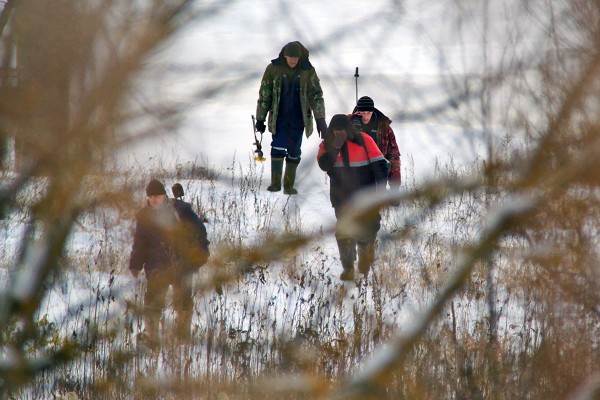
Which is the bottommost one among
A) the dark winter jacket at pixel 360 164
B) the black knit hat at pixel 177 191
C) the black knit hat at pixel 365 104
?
the black knit hat at pixel 177 191

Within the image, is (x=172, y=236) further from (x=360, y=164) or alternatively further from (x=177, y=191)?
(x=360, y=164)

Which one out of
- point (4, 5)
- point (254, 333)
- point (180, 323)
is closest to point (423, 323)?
point (180, 323)

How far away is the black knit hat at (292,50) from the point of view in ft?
3.84

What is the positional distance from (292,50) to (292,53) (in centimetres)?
1

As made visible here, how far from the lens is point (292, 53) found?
1.21 metres

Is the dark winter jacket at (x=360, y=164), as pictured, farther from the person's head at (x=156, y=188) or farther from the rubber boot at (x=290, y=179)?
the person's head at (x=156, y=188)

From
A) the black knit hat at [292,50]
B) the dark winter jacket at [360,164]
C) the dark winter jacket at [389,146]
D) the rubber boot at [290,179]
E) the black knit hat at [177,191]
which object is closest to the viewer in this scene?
the black knit hat at [292,50]

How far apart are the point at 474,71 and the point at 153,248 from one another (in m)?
0.82

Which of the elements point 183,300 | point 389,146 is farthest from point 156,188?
point 389,146

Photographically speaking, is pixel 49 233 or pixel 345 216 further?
pixel 49 233

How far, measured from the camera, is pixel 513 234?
126 cm

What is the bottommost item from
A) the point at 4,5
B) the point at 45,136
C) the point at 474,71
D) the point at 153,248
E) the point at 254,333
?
the point at 254,333

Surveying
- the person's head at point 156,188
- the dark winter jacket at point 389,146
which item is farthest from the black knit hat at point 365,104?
the dark winter jacket at point 389,146

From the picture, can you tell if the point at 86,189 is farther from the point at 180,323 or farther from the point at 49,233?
the point at 180,323
